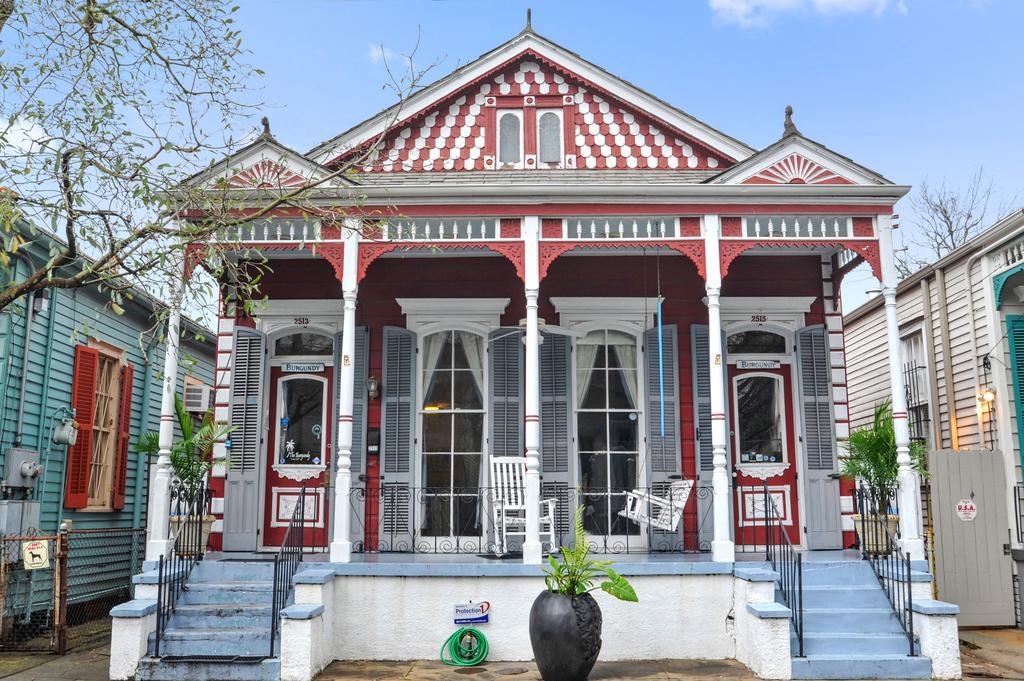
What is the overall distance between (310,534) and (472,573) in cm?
304

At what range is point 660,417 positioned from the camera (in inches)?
432

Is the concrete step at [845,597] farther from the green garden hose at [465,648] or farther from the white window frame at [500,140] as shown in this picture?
the white window frame at [500,140]

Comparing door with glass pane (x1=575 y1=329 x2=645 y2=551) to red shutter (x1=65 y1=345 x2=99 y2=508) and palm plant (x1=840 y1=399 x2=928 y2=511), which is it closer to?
palm plant (x1=840 y1=399 x2=928 y2=511)

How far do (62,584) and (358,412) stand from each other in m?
3.56

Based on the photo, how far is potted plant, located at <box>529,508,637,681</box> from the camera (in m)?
7.46

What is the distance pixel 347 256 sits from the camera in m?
9.57

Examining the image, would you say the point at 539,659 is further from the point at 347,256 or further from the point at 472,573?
the point at 347,256

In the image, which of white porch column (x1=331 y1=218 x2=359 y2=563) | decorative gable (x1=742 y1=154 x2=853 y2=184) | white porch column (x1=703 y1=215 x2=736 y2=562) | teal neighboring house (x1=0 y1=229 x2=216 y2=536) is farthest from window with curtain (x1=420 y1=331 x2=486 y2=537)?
decorative gable (x1=742 y1=154 x2=853 y2=184)

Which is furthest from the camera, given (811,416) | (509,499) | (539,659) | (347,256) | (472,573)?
(811,416)

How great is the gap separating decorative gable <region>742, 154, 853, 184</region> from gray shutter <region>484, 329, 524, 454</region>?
3.26 meters

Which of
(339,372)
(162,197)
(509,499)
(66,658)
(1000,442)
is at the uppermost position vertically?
(162,197)

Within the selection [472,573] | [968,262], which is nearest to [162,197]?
[472,573]

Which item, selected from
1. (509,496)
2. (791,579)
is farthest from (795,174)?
(509,496)

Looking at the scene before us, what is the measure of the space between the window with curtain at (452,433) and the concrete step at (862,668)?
13.7 ft
